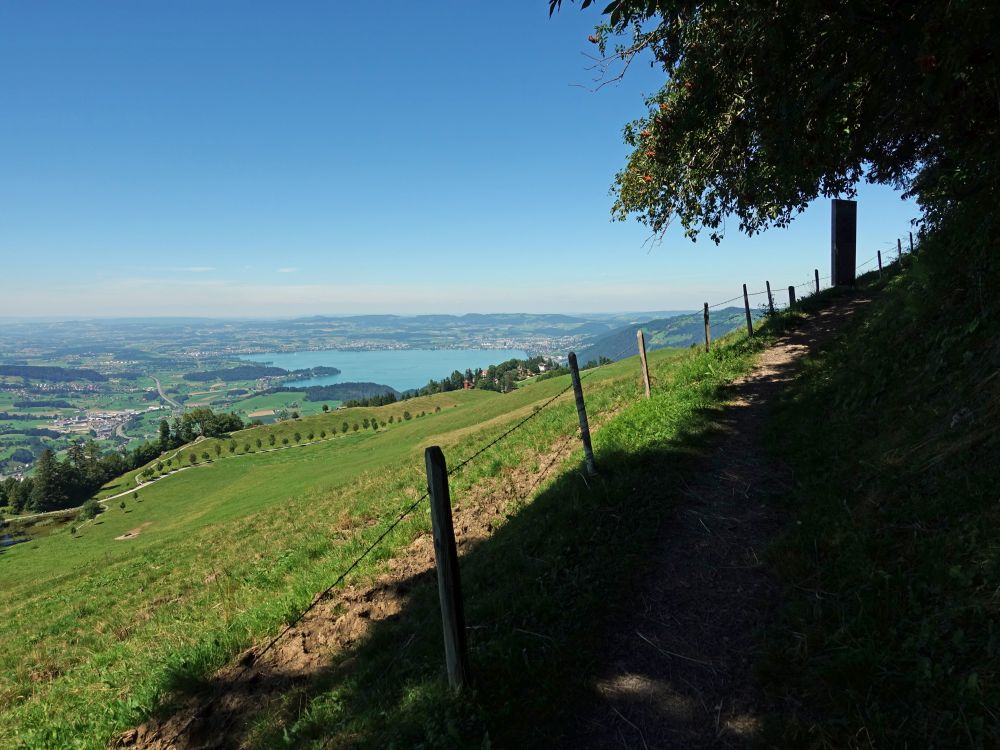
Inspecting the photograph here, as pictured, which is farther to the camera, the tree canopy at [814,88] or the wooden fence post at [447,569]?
the tree canopy at [814,88]

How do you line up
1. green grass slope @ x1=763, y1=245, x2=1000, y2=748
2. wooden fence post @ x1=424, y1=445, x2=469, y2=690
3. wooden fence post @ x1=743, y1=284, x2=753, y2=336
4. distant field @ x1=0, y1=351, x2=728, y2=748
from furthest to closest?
1. wooden fence post @ x1=743, y1=284, x2=753, y2=336
2. distant field @ x1=0, y1=351, x2=728, y2=748
3. wooden fence post @ x1=424, y1=445, x2=469, y2=690
4. green grass slope @ x1=763, y1=245, x2=1000, y2=748

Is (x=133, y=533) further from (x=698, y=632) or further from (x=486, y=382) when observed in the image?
(x=486, y=382)

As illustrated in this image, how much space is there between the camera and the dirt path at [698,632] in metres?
3.88

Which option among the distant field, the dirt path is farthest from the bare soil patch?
Result: the dirt path

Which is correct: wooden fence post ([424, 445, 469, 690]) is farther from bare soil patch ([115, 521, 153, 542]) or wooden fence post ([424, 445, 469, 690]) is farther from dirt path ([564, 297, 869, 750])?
bare soil patch ([115, 521, 153, 542])

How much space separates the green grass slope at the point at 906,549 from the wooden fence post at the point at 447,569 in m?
2.47

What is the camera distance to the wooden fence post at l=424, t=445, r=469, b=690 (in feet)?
12.5

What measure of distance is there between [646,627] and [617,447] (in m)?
4.61

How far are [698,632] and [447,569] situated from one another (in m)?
2.73

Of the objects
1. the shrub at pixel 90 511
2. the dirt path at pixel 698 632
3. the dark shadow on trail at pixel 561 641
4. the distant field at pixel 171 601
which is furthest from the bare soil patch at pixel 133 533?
the dirt path at pixel 698 632

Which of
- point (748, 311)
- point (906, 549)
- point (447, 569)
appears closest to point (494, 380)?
point (748, 311)

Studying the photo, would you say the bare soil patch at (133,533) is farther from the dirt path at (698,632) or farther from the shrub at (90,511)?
the dirt path at (698,632)

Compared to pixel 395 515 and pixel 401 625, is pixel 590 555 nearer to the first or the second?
pixel 401 625

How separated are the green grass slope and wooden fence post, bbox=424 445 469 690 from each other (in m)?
2.47
